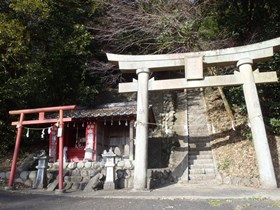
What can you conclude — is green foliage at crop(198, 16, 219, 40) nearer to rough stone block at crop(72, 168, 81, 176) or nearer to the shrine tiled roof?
the shrine tiled roof

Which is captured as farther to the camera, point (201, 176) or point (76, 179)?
point (201, 176)

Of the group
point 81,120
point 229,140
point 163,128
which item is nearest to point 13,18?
point 81,120

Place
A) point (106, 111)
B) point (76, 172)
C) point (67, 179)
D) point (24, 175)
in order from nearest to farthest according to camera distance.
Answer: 1. point (67, 179)
2. point (24, 175)
3. point (76, 172)
4. point (106, 111)

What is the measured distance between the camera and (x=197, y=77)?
1017cm

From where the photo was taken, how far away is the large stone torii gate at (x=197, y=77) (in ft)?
31.0

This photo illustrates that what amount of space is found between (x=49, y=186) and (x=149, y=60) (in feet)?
18.4

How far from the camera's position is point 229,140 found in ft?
42.4

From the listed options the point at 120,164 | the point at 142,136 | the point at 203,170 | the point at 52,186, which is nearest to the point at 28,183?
the point at 52,186

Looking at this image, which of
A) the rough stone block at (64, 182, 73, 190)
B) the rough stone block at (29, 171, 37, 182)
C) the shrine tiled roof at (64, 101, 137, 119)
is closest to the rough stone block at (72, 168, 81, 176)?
the rough stone block at (64, 182, 73, 190)

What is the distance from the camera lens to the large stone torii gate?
944 centimetres

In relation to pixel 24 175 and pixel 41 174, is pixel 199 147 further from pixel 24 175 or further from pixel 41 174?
pixel 24 175

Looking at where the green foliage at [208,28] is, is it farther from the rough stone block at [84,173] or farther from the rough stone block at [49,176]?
the rough stone block at [49,176]

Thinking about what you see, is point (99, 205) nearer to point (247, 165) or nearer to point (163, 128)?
point (247, 165)

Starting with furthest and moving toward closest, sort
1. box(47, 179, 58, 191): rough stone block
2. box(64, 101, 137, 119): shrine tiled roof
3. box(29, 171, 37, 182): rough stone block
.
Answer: box(64, 101, 137, 119): shrine tiled roof
box(29, 171, 37, 182): rough stone block
box(47, 179, 58, 191): rough stone block
